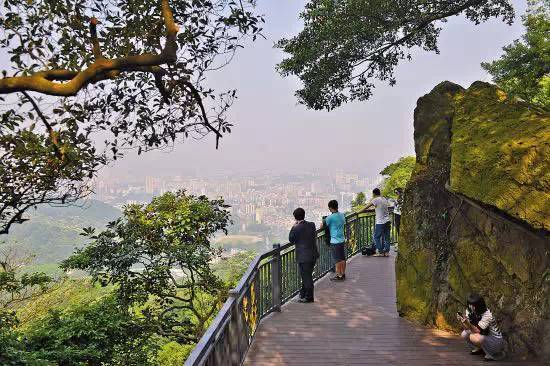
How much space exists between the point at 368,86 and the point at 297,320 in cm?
993

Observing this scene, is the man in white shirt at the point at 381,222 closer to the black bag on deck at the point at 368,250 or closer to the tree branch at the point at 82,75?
the black bag on deck at the point at 368,250

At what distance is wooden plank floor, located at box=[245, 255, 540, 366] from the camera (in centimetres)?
657

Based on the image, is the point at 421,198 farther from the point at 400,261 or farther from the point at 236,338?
the point at 236,338

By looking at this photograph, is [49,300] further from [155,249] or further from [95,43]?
[95,43]

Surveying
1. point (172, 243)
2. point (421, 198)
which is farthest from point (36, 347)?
point (421, 198)

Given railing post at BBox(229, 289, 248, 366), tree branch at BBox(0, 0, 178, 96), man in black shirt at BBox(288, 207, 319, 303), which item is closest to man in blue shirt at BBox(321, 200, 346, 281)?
man in black shirt at BBox(288, 207, 319, 303)

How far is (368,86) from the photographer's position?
1603cm

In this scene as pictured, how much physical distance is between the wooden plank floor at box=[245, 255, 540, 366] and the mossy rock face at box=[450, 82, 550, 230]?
2171mm

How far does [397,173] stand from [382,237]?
43.7ft

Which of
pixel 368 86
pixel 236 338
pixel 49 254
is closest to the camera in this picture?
pixel 236 338

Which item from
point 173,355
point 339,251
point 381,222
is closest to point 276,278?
point 339,251

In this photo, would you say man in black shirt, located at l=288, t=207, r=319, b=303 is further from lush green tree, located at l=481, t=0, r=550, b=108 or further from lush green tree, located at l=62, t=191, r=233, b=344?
lush green tree, located at l=481, t=0, r=550, b=108

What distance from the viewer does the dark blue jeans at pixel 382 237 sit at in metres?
14.1

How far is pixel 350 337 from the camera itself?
7578 millimetres
